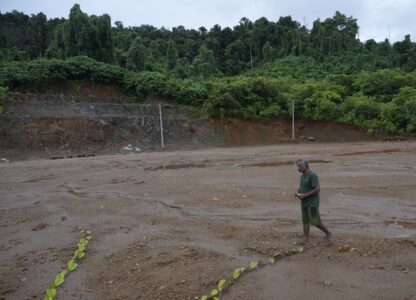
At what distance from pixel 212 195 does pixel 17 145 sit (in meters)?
23.1

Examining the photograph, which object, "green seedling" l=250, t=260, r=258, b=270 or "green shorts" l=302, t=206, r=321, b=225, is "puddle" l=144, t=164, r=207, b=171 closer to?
"green shorts" l=302, t=206, r=321, b=225

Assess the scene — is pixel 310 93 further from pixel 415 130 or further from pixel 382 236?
pixel 382 236

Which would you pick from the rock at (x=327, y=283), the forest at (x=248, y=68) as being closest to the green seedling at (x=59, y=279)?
the rock at (x=327, y=283)

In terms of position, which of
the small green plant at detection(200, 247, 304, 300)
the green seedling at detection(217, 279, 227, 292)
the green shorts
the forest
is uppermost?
the forest

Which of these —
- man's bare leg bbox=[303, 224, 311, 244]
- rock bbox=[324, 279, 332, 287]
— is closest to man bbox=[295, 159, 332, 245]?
man's bare leg bbox=[303, 224, 311, 244]

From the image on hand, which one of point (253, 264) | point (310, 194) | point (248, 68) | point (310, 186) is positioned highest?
point (248, 68)

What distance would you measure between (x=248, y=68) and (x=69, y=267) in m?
61.7

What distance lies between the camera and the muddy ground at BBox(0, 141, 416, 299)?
550 cm

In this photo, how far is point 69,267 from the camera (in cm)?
642

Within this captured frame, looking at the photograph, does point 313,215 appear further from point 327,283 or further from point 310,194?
point 327,283

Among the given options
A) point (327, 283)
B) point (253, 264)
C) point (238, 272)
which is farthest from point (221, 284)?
point (327, 283)

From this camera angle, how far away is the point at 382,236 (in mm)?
7258

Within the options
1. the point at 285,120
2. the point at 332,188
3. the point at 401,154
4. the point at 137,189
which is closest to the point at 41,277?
the point at 137,189

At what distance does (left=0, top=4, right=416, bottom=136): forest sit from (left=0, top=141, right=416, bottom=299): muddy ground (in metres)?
21.6
